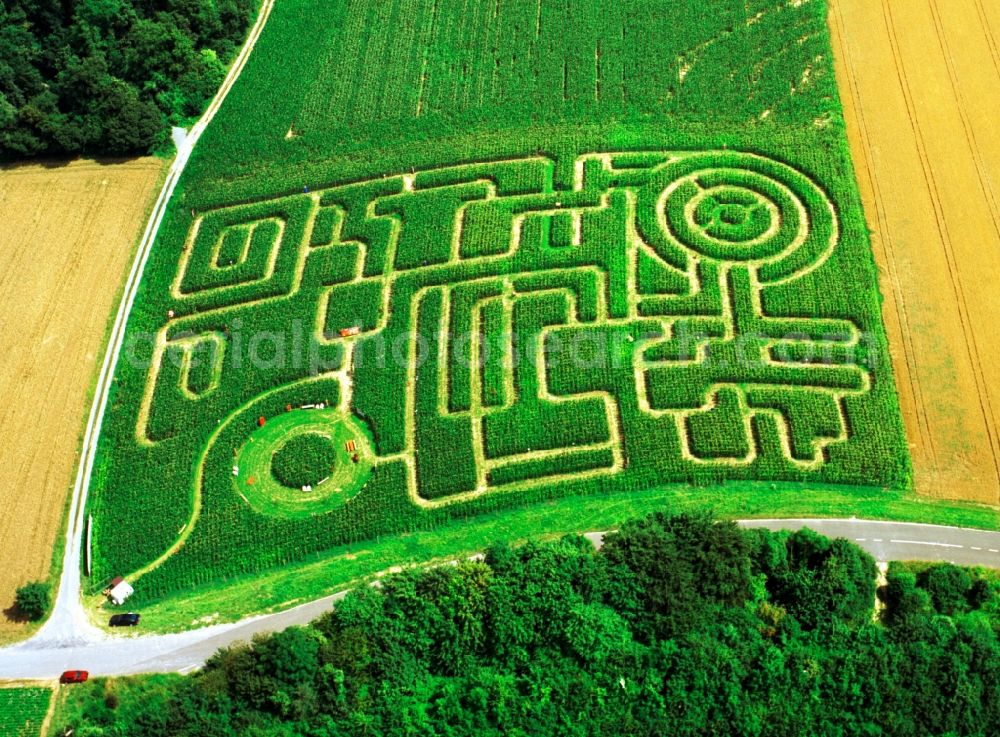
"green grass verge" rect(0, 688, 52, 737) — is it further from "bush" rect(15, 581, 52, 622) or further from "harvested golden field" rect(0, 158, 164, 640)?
"bush" rect(15, 581, 52, 622)

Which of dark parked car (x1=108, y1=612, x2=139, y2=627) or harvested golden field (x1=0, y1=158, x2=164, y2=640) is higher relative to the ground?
harvested golden field (x1=0, y1=158, x2=164, y2=640)

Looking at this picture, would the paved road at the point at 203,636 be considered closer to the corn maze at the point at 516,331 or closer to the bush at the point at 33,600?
the bush at the point at 33,600

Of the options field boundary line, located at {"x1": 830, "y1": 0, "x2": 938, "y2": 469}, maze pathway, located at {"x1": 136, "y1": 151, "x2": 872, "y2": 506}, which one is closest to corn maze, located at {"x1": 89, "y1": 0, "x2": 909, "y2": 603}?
maze pathway, located at {"x1": 136, "y1": 151, "x2": 872, "y2": 506}

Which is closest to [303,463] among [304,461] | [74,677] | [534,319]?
[304,461]

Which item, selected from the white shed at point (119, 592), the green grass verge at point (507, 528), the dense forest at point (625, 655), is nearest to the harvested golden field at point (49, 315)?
the white shed at point (119, 592)

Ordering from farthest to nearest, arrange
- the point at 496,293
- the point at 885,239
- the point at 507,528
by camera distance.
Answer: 1. the point at 885,239
2. the point at 496,293
3. the point at 507,528

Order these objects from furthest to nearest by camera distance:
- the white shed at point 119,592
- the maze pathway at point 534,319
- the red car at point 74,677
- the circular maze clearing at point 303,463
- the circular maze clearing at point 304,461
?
1. the circular maze clearing at point 304,461
2. the maze pathway at point 534,319
3. the circular maze clearing at point 303,463
4. the white shed at point 119,592
5. the red car at point 74,677

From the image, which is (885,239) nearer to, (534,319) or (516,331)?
(534,319)
